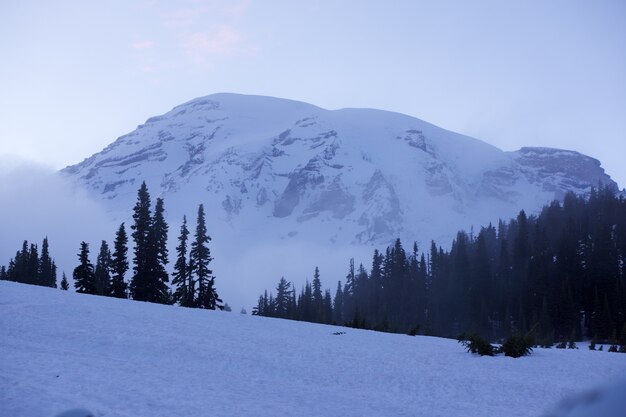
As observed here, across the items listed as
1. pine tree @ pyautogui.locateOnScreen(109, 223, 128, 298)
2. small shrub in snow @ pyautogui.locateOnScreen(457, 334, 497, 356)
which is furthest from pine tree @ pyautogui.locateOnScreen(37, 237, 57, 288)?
small shrub in snow @ pyautogui.locateOnScreen(457, 334, 497, 356)

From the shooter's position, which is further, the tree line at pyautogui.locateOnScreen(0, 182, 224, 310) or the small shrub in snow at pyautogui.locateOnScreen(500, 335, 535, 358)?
the tree line at pyautogui.locateOnScreen(0, 182, 224, 310)

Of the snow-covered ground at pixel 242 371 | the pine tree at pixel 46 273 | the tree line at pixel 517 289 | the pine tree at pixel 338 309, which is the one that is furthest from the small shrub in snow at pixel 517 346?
the pine tree at pixel 338 309

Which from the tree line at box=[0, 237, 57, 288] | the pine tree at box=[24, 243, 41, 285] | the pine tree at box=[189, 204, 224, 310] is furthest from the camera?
the tree line at box=[0, 237, 57, 288]

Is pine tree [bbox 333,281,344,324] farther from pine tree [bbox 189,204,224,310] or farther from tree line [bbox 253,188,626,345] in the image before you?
pine tree [bbox 189,204,224,310]

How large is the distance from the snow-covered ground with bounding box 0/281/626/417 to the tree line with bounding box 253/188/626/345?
4785 centimetres

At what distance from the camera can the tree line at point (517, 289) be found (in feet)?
268

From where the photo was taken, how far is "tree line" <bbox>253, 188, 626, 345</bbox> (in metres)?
81.8

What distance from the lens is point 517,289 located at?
9831 cm


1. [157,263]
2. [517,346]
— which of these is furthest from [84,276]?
[517,346]

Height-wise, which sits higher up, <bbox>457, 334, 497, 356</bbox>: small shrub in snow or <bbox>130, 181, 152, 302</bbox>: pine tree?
<bbox>130, 181, 152, 302</bbox>: pine tree

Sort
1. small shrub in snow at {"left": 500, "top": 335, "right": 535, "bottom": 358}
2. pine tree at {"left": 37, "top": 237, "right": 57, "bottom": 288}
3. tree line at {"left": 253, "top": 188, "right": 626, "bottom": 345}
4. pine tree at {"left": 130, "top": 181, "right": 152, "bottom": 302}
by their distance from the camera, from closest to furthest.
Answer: small shrub in snow at {"left": 500, "top": 335, "right": 535, "bottom": 358}, pine tree at {"left": 130, "top": 181, "right": 152, "bottom": 302}, tree line at {"left": 253, "top": 188, "right": 626, "bottom": 345}, pine tree at {"left": 37, "top": 237, "right": 57, "bottom": 288}

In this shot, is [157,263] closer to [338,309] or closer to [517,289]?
[517,289]

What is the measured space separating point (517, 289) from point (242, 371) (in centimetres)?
8791

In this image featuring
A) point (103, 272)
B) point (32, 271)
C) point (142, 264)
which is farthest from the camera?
point (103, 272)
